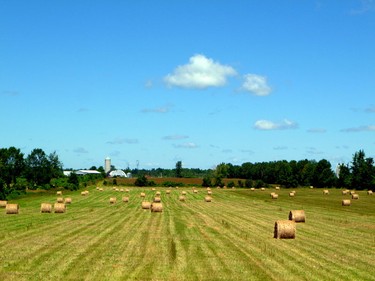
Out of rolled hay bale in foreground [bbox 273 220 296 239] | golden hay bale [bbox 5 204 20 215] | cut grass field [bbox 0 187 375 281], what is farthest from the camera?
golden hay bale [bbox 5 204 20 215]

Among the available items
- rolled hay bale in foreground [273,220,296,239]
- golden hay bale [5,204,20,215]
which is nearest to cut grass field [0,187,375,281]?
rolled hay bale in foreground [273,220,296,239]

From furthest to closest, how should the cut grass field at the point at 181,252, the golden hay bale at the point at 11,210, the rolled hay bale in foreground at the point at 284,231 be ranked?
1. the golden hay bale at the point at 11,210
2. the rolled hay bale in foreground at the point at 284,231
3. the cut grass field at the point at 181,252

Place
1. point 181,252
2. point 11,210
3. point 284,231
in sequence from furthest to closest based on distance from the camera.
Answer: point 11,210
point 284,231
point 181,252

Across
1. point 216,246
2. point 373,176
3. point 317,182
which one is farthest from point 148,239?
point 317,182

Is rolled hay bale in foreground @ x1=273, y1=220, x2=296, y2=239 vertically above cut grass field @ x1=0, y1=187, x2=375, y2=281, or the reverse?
rolled hay bale in foreground @ x1=273, y1=220, x2=296, y2=239

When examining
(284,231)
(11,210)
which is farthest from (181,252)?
(11,210)

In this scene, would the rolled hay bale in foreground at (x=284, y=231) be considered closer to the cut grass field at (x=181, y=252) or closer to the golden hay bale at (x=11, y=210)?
the cut grass field at (x=181, y=252)

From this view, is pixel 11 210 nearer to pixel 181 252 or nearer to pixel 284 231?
pixel 284 231

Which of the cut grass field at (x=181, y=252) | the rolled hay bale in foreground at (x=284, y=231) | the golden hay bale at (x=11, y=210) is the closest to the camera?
the cut grass field at (x=181, y=252)

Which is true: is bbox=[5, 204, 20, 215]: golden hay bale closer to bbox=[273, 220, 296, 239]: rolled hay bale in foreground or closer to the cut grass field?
the cut grass field

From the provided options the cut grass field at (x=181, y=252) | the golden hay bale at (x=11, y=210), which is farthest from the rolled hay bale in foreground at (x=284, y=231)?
the golden hay bale at (x=11, y=210)

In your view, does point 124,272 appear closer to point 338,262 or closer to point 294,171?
point 338,262

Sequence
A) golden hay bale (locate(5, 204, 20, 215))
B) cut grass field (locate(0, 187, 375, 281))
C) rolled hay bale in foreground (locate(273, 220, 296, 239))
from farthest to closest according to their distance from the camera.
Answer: golden hay bale (locate(5, 204, 20, 215)), rolled hay bale in foreground (locate(273, 220, 296, 239)), cut grass field (locate(0, 187, 375, 281))

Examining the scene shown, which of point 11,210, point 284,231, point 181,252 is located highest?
point 284,231
